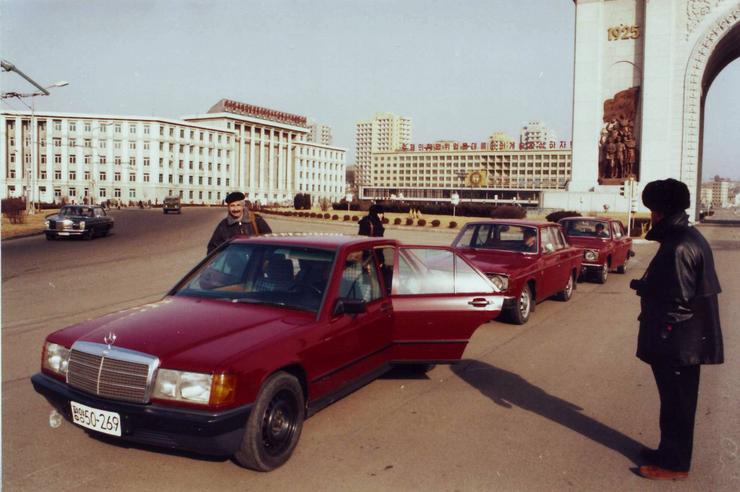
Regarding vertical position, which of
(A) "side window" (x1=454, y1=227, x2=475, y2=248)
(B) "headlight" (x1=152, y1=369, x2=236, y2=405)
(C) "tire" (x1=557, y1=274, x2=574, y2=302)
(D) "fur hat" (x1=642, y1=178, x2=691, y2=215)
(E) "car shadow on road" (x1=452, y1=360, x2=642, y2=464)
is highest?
(D) "fur hat" (x1=642, y1=178, x2=691, y2=215)

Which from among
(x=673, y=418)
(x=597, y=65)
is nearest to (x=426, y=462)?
(x=673, y=418)

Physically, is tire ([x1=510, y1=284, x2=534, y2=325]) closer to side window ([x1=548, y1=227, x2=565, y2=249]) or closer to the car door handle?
side window ([x1=548, y1=227, x2=565, y2=249])

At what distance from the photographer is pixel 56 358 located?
175 inches

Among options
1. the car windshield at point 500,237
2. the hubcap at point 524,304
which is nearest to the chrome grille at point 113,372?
the hubcap at point 524,304

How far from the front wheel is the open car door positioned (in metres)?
6.31

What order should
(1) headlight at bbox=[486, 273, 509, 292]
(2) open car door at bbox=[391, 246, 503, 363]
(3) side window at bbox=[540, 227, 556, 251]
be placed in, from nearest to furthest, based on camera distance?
(2) open car door at bbox=[391, 246, 503, 363]
(1) headlight at bbox=[486, 273, 509, 292]
(3) side window at bbox=[540, 227, 556, 251]

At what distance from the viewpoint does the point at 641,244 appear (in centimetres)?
2945

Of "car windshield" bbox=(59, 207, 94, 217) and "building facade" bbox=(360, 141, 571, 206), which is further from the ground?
"building facade" bbox=(360, 141, 571, 206)

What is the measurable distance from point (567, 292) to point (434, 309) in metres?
7.03

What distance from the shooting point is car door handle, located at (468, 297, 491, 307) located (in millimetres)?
6051

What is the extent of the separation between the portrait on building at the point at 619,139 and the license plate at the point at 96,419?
41.5 metres

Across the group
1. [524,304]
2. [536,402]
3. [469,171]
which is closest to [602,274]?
[524,304]

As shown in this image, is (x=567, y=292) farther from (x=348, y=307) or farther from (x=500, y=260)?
(x=348, y=307)

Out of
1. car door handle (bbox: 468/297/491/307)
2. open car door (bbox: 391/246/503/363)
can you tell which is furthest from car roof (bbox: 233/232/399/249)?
car door handle (bbox: 468/297/491/307)
